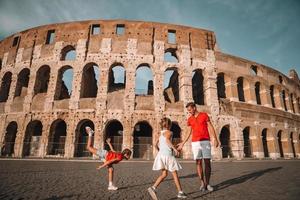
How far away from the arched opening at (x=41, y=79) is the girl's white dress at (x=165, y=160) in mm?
16525

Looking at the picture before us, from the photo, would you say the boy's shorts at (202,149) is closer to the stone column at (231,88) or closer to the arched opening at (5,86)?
the stone column at (231,88)

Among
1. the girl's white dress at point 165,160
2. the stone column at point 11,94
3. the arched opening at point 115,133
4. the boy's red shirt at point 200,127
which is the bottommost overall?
the girl's white dress at point 165,160

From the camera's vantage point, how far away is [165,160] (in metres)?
3.20

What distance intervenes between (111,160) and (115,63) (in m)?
13.4

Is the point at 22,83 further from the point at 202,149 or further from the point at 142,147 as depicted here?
the point at 202,149

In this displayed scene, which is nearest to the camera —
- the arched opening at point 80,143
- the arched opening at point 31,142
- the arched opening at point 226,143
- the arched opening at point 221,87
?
the arched opening at point 80,143

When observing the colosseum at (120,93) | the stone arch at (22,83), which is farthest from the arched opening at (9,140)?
the stone arch at (22,83)

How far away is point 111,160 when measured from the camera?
3840mm

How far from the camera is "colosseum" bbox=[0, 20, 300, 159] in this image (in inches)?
587

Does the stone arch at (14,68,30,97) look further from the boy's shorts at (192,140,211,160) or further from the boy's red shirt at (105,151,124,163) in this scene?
the boy's shorts at (192,140,211,160)

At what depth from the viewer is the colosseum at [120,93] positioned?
49.0 ft

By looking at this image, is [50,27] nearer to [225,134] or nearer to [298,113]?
[225,134]

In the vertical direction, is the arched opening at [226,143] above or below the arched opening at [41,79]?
below

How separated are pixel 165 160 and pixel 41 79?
17590mm
